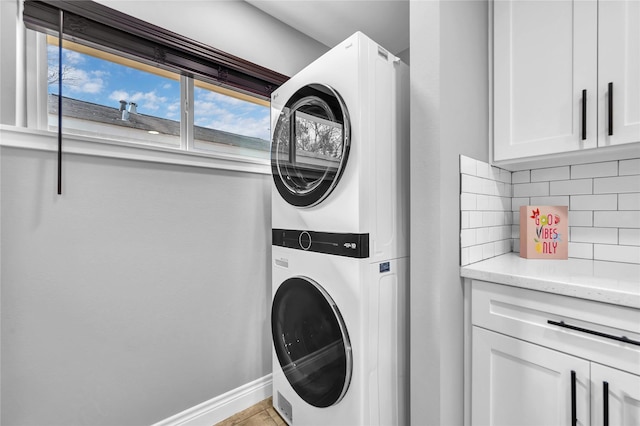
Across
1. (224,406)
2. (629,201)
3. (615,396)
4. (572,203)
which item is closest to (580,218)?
(572,203)

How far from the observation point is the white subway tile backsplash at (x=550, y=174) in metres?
1.41

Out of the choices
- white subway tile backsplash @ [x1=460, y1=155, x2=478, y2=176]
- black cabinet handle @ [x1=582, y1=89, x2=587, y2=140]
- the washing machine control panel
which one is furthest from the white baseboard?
black cabinet handle @ [x1=582, y1=89, x2=587, y2=140]

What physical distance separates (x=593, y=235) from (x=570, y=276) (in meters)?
0.54

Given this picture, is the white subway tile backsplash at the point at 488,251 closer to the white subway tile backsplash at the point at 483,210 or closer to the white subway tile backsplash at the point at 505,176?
the white subway tile backsplash at the point at 483,210

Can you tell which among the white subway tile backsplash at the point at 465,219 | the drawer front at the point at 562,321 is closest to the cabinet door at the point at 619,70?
the white subway tile backsplash at the point at 465,219

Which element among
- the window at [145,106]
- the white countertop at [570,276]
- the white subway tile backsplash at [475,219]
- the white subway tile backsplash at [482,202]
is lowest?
the white countertop at [570,276]

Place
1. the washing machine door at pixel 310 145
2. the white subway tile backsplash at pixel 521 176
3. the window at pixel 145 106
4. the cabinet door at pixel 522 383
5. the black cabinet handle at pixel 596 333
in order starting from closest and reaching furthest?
the black cabinet handle at pixel 596 333 < the cabinet door at pixel 522 383 < the washing machine door at pixel 310 145 < the window at pixel 145 106 < the white subway tile backsplash at pixel 521 176

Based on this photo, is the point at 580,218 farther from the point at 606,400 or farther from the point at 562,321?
the point at 606,400

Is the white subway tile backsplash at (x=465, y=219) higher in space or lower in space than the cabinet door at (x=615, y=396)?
higher

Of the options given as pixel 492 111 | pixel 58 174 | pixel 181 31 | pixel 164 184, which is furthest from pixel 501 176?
pixel 58 174

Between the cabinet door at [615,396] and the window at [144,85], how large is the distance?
1839 millimetres

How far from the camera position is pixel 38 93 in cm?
118

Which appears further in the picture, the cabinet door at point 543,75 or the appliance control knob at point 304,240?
the appliance control knob at point 304,240

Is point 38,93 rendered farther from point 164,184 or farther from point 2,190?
point 164,184
